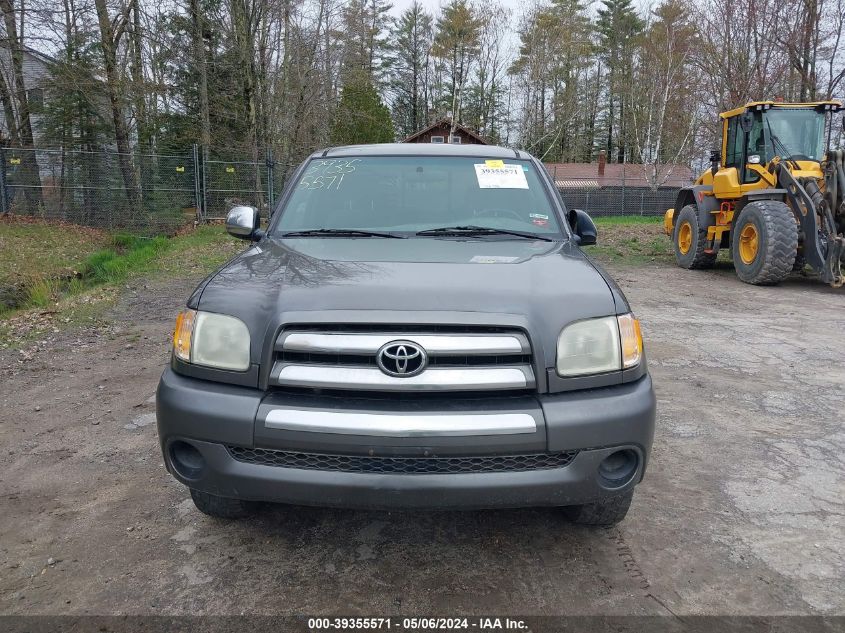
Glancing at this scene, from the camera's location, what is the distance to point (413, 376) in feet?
6.91

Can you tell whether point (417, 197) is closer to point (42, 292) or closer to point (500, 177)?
point (500, 177)

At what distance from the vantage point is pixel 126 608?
220 centimetres

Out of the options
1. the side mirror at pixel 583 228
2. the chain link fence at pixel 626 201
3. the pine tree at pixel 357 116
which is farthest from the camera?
the chain link fence at pixel 626 201

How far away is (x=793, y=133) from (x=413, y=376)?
10324 mm

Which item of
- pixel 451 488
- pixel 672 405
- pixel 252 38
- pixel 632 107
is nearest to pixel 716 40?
pixel 632 107

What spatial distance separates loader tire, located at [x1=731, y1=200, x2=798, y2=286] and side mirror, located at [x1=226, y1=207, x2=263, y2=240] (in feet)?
26.2

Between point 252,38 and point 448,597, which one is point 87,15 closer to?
point 252,38

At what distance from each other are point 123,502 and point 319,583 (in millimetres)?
1226

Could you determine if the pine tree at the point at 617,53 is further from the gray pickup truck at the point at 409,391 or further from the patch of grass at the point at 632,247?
the gray pickup truck at the point at 409,391

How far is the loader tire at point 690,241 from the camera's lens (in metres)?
11.2

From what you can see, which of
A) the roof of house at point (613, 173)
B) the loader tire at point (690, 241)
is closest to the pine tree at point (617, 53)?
the roof of house at point (613, 173)

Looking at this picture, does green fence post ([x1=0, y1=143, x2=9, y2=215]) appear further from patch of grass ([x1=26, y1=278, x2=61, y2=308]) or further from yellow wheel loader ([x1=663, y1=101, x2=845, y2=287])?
yellow wheel loader ([x1=663, y1=101, x2=845, y2=287])

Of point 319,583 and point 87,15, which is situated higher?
point 87,15

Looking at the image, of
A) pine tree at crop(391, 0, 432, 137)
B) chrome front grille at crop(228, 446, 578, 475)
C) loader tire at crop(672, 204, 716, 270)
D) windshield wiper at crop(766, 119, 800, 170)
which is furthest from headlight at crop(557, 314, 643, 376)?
pine tree at crop(391, 0, 432, 137)
